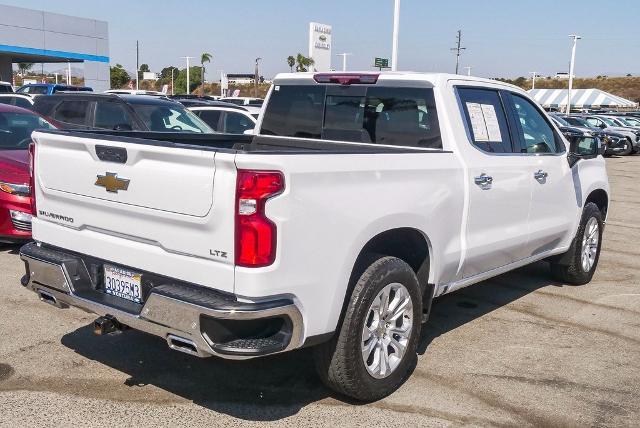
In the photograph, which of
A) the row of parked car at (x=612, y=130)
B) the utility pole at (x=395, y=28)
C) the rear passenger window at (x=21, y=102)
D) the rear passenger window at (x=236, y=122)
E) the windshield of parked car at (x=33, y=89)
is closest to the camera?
the rear passenger window at (x=236, y=122)

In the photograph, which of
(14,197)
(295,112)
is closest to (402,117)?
(295,112)

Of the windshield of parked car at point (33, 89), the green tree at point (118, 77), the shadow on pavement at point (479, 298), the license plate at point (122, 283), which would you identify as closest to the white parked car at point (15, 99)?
the shadow on pavement at point (479, 298)

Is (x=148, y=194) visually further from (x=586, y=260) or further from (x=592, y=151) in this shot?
(x=586, y=260)

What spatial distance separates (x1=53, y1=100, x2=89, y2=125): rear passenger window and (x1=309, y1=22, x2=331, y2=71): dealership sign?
25.3 meters

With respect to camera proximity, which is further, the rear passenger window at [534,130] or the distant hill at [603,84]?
the distant hill at [603,84]

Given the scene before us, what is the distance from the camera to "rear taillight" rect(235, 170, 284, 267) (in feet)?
10.9

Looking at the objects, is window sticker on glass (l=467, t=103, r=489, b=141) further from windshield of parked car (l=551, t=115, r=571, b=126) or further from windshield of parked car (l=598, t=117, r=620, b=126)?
windshield of parked car (l=598, t=117, r=620, b=126)

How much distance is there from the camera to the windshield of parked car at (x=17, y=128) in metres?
8.37

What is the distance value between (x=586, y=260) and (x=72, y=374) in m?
5.09

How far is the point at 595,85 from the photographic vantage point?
119125mm

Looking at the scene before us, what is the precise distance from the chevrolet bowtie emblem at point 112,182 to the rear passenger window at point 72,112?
7.69 metres

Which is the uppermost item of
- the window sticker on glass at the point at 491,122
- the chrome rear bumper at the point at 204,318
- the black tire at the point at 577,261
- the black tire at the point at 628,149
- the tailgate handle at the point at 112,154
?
the window sticker on glass at the point at 491,122

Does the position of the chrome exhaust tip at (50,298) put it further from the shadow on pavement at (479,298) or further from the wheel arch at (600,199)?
the wheel arch at (600,199)

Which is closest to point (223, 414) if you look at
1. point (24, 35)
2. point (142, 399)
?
point (142, 399)
